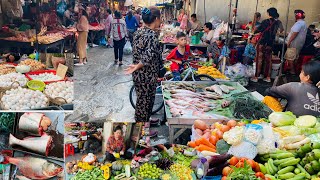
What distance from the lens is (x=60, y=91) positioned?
417 centimetres

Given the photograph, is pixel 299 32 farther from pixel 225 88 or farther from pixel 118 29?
pixel 118 29

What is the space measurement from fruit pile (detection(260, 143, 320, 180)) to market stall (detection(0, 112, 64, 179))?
1641 millimetres

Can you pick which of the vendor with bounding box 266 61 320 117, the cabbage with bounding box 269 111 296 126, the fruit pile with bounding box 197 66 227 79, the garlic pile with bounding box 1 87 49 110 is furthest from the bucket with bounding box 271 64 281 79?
the garlic pile with bounding box 1 87 49 110

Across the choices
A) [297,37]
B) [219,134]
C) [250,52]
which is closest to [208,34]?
[250,52]

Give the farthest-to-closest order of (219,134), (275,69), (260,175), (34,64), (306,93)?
(275,69), (34,64), (306,93), (219,134), (260,175)

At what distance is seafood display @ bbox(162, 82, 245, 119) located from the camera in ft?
14.0

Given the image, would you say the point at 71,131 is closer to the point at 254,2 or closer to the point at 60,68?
the point at 60,68

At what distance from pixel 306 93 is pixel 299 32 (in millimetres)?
5231

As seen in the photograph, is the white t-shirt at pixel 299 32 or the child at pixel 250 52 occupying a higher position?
the white t-shirt at pixel 299 32

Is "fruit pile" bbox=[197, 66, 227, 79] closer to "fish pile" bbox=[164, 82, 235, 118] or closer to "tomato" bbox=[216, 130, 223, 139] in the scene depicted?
"fish pile" bbox=[164, 82, 235, 118]

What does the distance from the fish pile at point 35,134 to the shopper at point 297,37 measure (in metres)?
7.49

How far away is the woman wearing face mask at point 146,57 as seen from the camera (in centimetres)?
433

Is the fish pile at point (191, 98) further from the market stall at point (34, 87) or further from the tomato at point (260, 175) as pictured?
the tomato at point (260, 175)

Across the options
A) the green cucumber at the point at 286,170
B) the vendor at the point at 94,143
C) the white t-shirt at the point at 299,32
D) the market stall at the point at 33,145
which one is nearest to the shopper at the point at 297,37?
the white t-shirt at the point at 299,32
